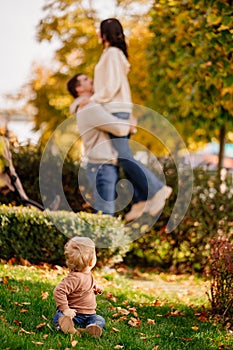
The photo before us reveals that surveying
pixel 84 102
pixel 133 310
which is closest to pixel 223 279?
pixel 133 310

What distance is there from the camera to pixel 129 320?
513 centimetres

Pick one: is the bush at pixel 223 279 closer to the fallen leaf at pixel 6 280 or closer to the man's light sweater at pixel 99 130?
the fallen leaf at pixel 6 280

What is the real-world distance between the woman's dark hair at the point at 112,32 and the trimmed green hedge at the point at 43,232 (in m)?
2.10

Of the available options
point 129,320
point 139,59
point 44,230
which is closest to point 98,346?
point 129,320

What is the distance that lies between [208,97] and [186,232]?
220cm

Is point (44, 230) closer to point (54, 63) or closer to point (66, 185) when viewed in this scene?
point (66, 185)

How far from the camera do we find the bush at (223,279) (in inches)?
209

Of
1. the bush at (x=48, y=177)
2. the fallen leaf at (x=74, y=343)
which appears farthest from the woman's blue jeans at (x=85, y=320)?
the bush at (x=48, y=177)

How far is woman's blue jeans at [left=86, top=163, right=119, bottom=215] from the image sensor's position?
7.58m

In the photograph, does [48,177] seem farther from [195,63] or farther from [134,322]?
[134,322]

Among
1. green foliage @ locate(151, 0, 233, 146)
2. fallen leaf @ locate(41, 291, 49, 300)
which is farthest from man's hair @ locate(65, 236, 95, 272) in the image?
green foliage @ locate(151, 0, 233, 146)

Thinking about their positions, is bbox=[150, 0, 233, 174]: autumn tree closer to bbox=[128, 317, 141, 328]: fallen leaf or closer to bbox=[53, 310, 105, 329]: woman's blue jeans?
bbox=[128, 317, 141, 328]: fallen leaf

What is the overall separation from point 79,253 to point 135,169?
347 centimetres

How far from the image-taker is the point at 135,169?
7.78 metres
